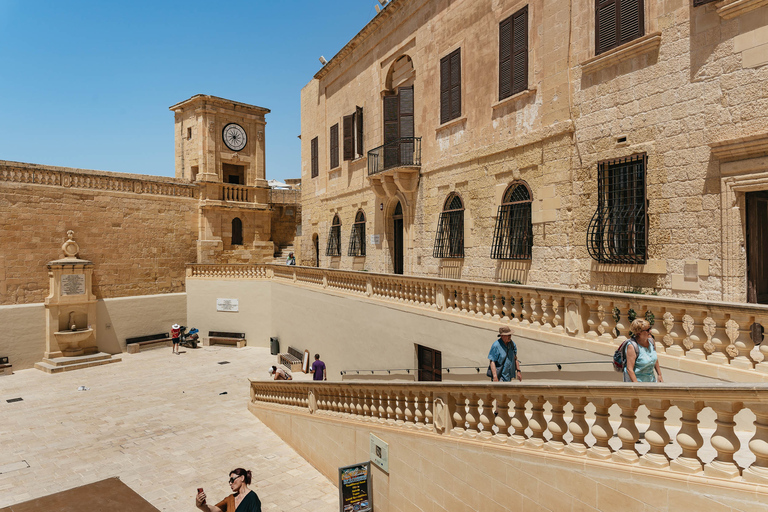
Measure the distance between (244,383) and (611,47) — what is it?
14.3m

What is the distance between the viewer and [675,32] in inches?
287

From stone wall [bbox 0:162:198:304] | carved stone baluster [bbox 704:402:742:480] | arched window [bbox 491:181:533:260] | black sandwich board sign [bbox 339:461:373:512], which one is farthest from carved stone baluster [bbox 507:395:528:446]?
stone wall [bbox 0:162:198:304]

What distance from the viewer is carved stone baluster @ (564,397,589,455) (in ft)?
13.4

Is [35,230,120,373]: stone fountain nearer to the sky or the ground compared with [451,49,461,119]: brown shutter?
nearer to the ground

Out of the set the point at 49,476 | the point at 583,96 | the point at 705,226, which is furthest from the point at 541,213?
the point at 49,476

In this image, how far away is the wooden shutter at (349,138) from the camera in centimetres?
1778

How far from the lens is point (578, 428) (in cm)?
412

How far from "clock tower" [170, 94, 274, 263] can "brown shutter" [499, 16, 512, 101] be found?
16.9 m

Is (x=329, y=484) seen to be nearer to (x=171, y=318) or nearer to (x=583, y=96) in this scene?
(x=583, y=96)

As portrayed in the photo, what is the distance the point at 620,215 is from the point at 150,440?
11.3m

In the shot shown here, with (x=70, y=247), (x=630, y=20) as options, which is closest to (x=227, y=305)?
(x=70, y=247)

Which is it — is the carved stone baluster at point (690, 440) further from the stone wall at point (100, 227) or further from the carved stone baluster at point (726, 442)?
the stone wall at point (100, 227)

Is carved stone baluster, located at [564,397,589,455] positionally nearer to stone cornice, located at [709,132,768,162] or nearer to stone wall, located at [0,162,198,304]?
stone cornice, located at [709,132,768,162]

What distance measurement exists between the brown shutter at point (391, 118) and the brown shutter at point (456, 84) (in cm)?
279
